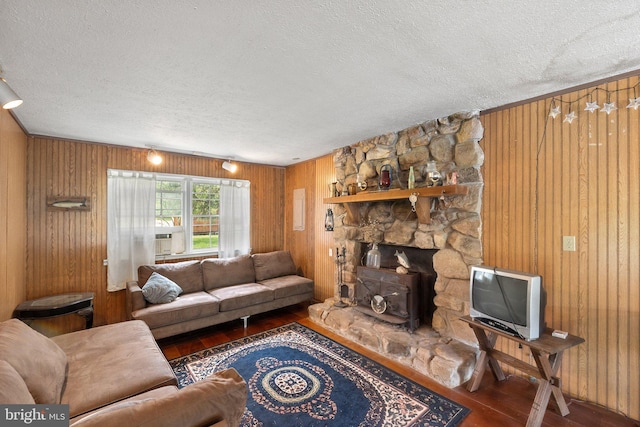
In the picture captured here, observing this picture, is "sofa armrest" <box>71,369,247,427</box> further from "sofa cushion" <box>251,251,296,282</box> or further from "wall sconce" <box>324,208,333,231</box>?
"sofa cushion" <box>251,251,296,282</box>

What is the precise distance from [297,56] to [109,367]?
2.34 metres

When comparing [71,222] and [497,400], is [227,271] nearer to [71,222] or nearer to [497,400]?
[71,222]

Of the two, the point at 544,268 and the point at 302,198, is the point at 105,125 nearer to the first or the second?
the point at 302,198

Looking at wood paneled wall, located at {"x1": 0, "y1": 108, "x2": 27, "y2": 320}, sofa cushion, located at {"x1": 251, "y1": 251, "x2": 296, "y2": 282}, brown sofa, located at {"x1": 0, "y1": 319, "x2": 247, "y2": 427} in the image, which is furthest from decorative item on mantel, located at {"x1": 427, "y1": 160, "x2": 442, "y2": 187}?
wood paneled wall, located at {"x1": 0, "y1": 108, "x2": 27, "y2": 320}

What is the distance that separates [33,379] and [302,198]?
3793 millimetres

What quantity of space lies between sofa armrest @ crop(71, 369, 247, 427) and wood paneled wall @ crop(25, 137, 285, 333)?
10.8 feet

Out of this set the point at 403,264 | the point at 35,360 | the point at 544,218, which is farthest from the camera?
the point at 403,264

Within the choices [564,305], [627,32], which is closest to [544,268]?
[564,305]

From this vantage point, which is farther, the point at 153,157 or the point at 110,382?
the point at 153,157

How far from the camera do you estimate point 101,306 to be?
11.6 feet

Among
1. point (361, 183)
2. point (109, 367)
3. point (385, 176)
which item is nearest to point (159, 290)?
point (109, 367)

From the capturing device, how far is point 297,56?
5.50 feet

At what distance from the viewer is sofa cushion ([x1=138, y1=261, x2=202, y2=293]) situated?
3475 mm

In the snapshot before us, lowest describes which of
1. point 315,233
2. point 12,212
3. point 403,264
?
point 403,264
